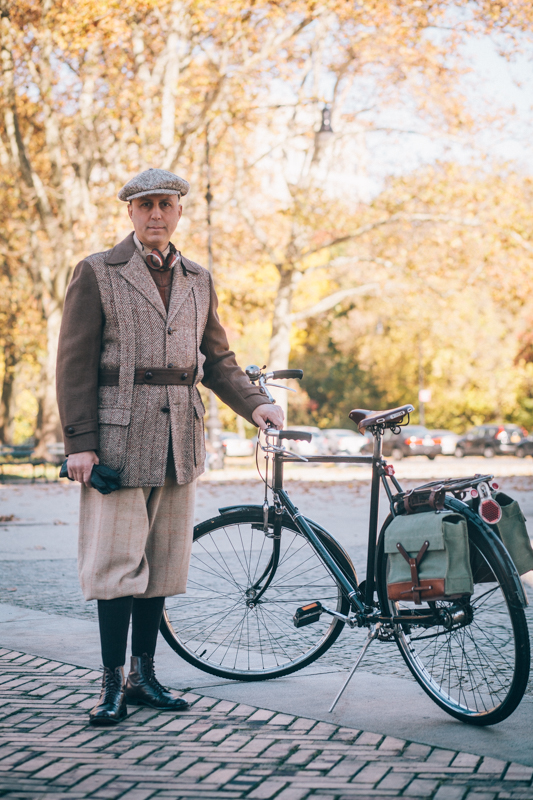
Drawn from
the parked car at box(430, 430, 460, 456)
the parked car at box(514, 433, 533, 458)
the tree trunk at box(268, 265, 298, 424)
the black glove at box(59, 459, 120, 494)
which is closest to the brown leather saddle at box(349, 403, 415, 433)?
the black glove at box(59, 459, 120, 494)

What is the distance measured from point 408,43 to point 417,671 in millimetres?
19965

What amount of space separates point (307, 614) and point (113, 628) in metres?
0.85

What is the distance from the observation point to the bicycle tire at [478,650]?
137 inches

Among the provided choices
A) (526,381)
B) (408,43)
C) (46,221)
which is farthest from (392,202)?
(526,381)

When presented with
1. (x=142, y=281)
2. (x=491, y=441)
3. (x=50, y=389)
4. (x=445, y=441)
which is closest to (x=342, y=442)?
(x=445, y=441)

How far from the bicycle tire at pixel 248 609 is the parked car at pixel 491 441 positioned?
119 ft

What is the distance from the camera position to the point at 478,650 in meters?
4.09

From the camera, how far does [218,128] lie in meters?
23.3

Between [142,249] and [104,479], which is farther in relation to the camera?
[142,249]

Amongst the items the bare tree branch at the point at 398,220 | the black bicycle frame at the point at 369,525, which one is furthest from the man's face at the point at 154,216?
the bare tree branch at the point at 398,220

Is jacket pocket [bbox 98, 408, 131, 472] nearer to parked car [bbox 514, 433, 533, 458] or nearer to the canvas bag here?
the canvas bag

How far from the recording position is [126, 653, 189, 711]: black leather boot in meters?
3.88

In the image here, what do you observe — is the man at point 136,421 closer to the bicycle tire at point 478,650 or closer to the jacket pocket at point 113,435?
the jacket pocket at point 113,435

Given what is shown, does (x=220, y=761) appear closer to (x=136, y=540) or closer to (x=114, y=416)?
(x=136, y=540)
